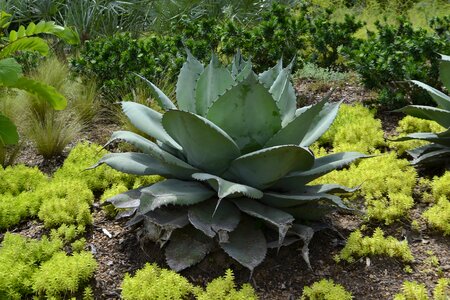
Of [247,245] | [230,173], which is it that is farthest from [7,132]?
[247,245]

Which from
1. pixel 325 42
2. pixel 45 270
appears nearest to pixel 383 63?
pixel 325 42

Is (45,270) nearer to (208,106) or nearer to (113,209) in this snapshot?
(113,209)

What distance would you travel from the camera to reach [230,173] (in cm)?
318

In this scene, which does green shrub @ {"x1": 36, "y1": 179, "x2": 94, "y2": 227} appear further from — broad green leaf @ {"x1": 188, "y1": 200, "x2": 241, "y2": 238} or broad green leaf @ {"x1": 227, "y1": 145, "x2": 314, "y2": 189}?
broad green leaf @ {"x1": 227, "y1": 145, "x2": 314, "y2": 189}

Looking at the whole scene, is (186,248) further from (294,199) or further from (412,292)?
(412,292)

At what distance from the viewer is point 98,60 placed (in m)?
6.28

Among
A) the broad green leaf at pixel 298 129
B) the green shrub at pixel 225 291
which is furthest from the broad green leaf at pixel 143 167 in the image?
the green shrub at pixel 225 291

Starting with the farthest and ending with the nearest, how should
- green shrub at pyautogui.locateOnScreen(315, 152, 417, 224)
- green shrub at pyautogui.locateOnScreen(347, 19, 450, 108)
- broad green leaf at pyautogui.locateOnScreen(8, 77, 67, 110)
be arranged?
green shrub at pyautogui.locateOnScreen(347, 19, 450, 108)
broad green leaf at pyautogui.locateOnScreen(8, 77, 67, 110)
green shrub at pyautogui.locateOnScreen(315, 152, 417, 224)

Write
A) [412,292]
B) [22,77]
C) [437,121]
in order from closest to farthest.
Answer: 1. [412,292]
2. [437,121]
3. [22,77]

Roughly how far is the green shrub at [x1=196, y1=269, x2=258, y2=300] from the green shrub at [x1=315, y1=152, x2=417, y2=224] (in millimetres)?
1108

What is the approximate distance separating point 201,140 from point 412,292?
130 cm

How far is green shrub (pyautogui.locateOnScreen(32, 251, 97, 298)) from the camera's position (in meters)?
2.89

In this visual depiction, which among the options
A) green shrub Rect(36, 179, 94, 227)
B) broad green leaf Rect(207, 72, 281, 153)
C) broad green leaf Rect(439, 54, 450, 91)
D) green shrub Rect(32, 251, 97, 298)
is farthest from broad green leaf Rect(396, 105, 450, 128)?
green shrub Rect(32, 251, 97, 298)

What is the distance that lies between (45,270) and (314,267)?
1.44 metres
